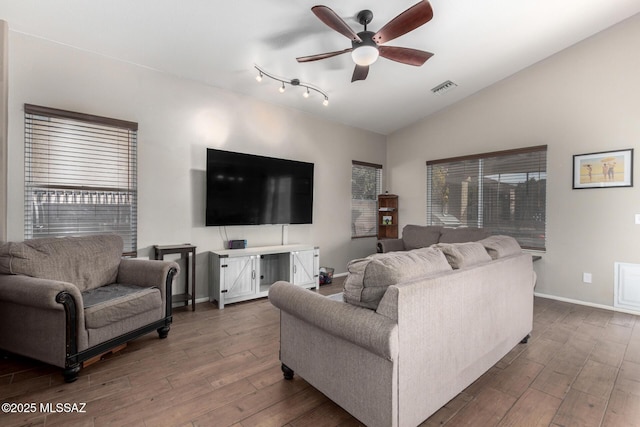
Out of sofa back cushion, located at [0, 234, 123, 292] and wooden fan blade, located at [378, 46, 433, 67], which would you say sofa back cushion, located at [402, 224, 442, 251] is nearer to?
wooden fan blade, located at [378, 46, 433, 67]

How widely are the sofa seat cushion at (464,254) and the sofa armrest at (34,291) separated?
2.57 metres

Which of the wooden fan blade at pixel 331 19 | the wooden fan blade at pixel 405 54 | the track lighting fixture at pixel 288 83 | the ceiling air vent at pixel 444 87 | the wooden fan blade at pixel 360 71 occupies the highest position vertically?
the ceiling air vent at pixel 444 87

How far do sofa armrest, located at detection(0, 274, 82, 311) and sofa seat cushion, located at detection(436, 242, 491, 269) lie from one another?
2.57 meters

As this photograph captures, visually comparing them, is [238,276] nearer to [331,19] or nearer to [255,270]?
[255,270]

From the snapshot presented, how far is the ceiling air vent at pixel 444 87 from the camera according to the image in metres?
4.46

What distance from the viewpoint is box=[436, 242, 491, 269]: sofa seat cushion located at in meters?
1.93

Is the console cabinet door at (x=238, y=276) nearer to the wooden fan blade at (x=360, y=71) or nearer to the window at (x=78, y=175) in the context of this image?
the window at (x=78, y=175)

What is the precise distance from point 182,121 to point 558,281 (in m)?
5.45

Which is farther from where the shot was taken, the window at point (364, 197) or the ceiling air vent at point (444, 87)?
the window at point (364, 197)

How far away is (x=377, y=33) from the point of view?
2502mm

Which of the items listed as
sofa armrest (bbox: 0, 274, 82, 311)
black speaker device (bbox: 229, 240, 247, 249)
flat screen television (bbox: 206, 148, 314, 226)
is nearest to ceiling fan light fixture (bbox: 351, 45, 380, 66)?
flat screen television (bbox: 206, 148, 314, 226)

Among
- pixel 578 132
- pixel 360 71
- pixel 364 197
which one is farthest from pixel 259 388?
pixel 578 132

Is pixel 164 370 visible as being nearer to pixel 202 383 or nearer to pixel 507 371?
pixel 202 383

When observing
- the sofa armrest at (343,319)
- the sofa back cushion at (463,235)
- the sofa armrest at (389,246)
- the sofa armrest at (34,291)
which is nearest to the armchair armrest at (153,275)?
the sofa armrest at (34,291)
